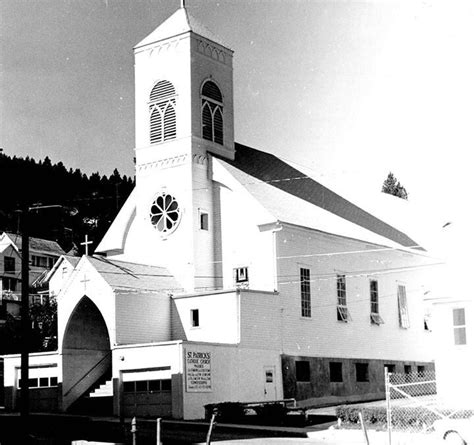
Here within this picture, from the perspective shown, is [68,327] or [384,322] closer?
[68,327]

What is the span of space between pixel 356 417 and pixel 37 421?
44.6 feet

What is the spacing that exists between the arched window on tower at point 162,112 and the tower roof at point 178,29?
235 cm

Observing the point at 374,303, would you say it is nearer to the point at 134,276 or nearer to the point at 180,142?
the point at 180,142

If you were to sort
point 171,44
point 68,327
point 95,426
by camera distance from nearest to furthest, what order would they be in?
1. point 95,426
2. point 68,327
3. point 171,44

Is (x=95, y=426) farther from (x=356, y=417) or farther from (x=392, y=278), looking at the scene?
(x=392, y=278)

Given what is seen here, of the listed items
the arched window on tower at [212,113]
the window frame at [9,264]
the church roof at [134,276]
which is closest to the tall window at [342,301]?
the church roof at [134,276]

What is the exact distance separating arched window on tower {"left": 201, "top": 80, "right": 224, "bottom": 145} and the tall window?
9175 mm

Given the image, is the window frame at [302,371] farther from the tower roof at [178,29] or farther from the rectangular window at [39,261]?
the rectangular window at [39,261]

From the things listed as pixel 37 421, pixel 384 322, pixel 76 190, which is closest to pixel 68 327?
pixel 37 421

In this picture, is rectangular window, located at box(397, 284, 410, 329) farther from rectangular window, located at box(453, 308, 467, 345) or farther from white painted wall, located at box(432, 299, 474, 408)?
rectangular window, located at box(453, 308, 467, 345)

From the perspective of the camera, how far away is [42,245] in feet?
330

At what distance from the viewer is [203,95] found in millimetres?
46469

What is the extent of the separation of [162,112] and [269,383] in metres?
14.4

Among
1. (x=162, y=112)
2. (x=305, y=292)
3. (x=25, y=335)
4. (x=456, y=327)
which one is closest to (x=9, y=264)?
(x=162, y=112)
